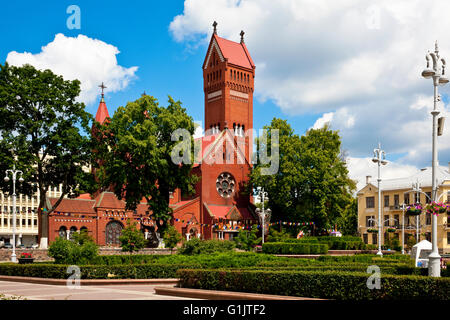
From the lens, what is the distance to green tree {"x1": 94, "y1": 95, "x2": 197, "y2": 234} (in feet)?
133

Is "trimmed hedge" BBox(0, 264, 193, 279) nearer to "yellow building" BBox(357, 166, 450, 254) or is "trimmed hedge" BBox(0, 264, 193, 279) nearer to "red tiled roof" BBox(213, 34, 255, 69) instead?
"yellow building" BBox(357, 166, 450, 254)

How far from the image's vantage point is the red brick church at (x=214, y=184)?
5359 centimetres

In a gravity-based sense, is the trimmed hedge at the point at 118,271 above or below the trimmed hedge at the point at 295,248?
above

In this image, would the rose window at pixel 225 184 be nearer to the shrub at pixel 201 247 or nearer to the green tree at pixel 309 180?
the green tree at pixel 309 180

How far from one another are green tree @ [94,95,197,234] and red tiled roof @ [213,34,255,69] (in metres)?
27.4

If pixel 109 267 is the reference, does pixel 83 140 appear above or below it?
above

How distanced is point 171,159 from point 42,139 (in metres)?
10.8


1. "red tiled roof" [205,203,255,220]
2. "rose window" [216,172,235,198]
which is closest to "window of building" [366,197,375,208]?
"red tiled roof" [205,203,255,220]

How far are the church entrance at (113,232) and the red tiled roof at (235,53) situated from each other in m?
28.2

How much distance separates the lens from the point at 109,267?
786 inches

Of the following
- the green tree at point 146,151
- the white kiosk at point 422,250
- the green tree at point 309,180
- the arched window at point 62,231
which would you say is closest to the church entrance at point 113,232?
the arched window at point 62,231

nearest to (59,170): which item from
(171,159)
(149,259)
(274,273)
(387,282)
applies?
(171,159)
